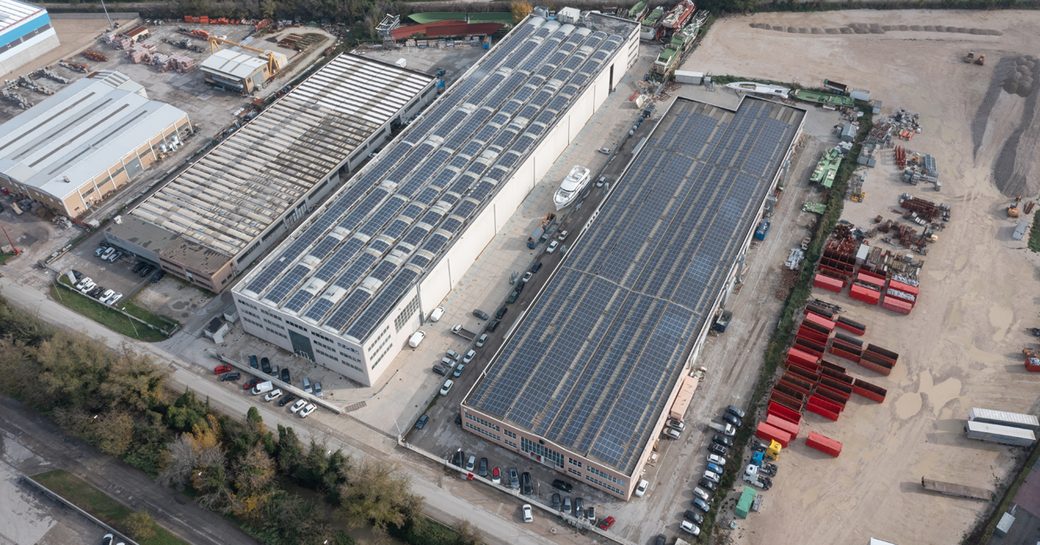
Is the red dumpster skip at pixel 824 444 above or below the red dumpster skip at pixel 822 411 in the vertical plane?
below

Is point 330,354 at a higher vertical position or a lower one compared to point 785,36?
lower

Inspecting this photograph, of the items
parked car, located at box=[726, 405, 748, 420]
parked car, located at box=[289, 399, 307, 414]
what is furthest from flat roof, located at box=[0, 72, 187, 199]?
parked car, located at box=[726, 405, 748, 420]

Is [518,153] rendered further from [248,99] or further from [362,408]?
[248,99]

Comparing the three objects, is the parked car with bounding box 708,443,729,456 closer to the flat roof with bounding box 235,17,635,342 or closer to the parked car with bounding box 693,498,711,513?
the parked car with bounding box 693,498,711,513

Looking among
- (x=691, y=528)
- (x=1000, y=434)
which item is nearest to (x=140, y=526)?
(x=691, y=528)

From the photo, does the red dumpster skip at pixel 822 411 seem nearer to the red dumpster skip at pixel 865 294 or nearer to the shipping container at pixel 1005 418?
the shipping container at pixel 1005 418

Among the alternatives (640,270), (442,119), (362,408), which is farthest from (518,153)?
(362,408)

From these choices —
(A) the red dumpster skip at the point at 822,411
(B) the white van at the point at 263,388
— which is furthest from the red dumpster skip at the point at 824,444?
(B) the white van at the point at 263,388
